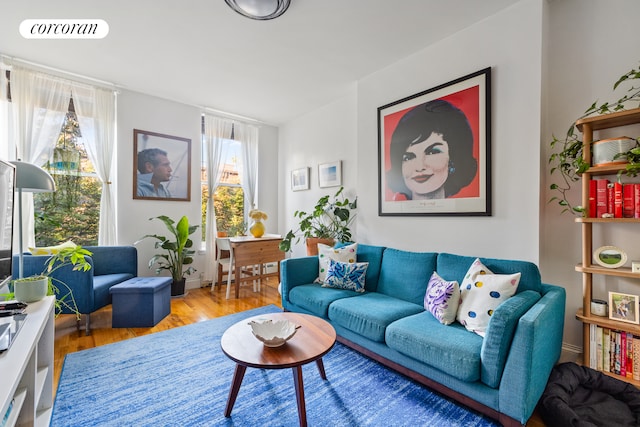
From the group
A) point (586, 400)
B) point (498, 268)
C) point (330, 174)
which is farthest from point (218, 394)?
point (330, 174)

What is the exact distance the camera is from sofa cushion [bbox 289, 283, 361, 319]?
2.38 metres

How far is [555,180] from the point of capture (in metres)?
2.14

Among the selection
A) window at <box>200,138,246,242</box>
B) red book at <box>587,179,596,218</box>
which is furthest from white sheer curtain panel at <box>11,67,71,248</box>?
red book at <box>587,179,596,218</box>

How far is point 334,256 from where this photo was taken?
9.21 feet

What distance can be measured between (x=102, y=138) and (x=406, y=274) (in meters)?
3.76

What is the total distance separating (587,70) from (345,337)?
263 centimetres

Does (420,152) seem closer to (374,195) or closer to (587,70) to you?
(374,195)

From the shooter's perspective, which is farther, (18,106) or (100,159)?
(100,159)

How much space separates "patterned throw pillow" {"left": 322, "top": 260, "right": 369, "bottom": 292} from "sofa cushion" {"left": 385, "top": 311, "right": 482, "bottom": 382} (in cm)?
68

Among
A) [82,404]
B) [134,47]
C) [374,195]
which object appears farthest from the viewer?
Answer: [374,195]

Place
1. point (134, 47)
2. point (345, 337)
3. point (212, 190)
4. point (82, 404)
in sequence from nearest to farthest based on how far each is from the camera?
point (82, 404) → point (345, 337) → point (134, 47) → point (212, 190)

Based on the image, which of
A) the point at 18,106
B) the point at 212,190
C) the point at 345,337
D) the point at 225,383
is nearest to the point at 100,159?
the point at 18,106

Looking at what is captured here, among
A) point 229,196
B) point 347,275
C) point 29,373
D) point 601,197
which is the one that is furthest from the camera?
point 229,196

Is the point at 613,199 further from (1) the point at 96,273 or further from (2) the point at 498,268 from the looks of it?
(1) the point at 96,273
